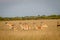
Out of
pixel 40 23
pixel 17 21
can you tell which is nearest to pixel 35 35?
pixel 40 23

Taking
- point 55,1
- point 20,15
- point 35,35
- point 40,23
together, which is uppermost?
point 55,1

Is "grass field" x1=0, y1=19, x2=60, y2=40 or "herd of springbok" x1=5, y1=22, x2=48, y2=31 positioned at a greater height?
"herd of springbok" x1=5, y1=22, x2=48, y2=31

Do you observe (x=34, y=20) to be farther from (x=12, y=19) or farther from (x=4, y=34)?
(x=4, y=34)

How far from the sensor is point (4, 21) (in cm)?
219

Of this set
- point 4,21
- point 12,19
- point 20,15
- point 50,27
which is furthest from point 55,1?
point 4,21

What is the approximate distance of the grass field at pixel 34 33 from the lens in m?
2.10

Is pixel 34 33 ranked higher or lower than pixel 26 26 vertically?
lower

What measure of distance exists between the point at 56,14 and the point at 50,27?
224 millimetres

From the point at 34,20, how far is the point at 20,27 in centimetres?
25

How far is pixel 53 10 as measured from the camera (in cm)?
214

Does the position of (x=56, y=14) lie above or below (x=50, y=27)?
above

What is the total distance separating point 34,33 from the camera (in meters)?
2.13

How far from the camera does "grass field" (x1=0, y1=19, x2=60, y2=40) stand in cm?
210

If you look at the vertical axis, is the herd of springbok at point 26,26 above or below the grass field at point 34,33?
above
